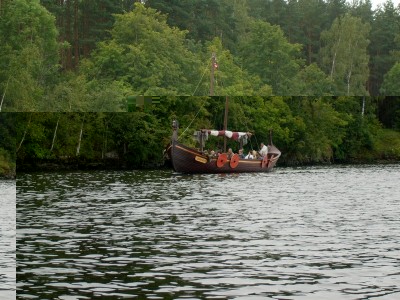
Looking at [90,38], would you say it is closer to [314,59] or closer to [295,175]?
[314,59]

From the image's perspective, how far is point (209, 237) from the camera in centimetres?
1338

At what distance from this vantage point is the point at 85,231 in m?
13.4

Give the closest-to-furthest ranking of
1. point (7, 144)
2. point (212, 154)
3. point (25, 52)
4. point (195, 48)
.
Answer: point (7, 144) < point (212, 154) < point (25, 52) < point (195, 48)

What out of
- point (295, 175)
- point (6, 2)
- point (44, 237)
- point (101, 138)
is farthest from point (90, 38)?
point (44, 237)

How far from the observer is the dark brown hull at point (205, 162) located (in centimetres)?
1825

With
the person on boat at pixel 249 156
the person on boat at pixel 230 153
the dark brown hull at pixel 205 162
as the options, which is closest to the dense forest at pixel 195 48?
the dark brown hull at pixel 205 162

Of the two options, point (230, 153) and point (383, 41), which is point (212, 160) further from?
point (383, 41)

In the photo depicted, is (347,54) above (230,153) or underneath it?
above

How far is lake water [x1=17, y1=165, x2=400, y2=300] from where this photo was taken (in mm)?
8844

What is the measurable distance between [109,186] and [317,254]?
546 centimetres

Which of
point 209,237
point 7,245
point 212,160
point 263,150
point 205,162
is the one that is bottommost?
point 7,245

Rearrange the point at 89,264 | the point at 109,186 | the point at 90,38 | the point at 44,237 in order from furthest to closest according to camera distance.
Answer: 1. the point at 90,38
2. the point at 109,186
3. the point at 44,237
4. the point at 89,264

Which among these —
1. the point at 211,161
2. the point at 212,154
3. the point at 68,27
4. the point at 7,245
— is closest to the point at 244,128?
the point at 7,245

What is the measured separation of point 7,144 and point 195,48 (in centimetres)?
2474
